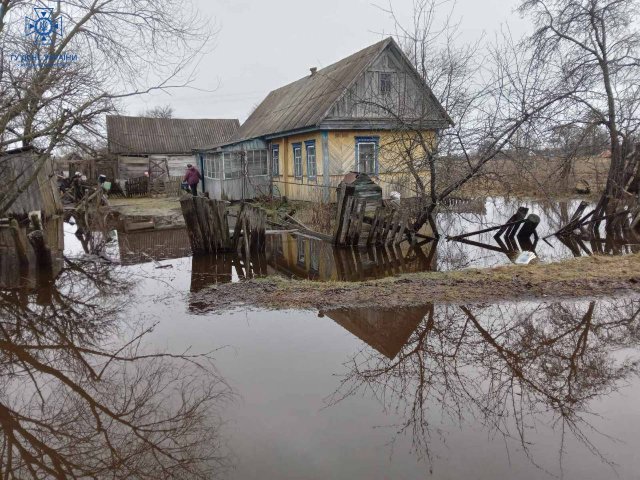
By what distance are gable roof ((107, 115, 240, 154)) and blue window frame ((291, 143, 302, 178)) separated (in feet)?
51.3

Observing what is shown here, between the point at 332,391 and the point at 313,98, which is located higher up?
the point at 313,98

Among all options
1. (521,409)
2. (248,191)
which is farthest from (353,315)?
(248,191)

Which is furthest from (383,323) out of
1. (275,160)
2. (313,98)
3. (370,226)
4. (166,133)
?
(166,133)

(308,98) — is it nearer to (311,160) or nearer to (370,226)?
(311,160)

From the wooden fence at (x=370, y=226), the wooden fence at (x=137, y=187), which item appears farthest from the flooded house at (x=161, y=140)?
the wooden fence at (x=370, y=226)

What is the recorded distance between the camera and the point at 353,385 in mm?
4305

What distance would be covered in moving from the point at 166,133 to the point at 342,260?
92.9ft

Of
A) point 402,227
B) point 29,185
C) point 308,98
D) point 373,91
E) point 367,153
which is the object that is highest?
point 308,98

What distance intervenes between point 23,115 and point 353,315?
7.84 metres

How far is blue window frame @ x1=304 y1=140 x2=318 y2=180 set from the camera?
18411 mm

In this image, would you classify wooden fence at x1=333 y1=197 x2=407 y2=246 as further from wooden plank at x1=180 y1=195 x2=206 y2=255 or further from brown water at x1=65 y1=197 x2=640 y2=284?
wooden plank at x1=180 y1=195 x2=206 y2=255

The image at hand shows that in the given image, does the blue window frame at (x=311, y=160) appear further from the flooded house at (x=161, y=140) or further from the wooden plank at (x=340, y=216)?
the flooded house at (x=161, y=140)

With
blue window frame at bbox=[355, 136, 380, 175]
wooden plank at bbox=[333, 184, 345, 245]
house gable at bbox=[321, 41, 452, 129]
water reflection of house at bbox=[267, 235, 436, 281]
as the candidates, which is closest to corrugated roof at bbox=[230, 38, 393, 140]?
house gable at bbox=[321, 41, 452, 129]

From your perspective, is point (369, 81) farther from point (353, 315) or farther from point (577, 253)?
point (353, 315)
